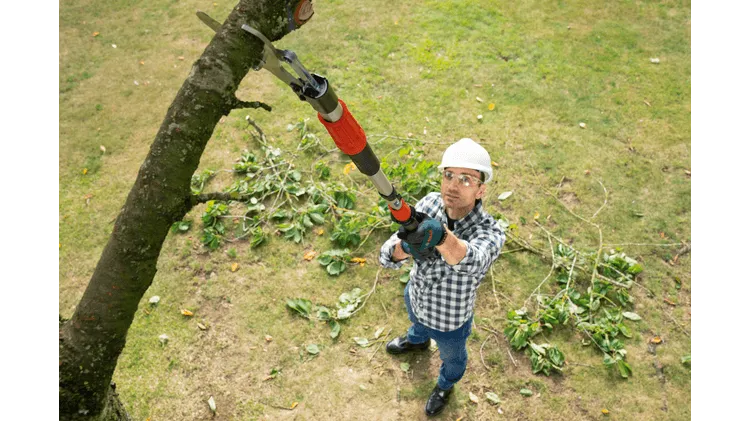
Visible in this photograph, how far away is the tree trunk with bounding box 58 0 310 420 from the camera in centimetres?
243

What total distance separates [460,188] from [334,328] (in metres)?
2.44

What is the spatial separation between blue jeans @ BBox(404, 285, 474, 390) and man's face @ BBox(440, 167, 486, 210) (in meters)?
0.97

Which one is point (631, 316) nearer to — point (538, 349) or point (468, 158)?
point (538, 349)

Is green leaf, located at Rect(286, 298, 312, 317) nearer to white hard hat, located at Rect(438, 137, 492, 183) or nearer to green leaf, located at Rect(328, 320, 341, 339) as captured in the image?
green leaf, located at Rect(328, 320, 341, 339)

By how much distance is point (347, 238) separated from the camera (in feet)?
19.5

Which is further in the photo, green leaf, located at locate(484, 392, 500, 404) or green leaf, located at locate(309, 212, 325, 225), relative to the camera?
green leaf, located at locate(309, 212, 325, 225)

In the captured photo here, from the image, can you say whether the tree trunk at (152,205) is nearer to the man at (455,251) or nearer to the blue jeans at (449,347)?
the man at (455,251)

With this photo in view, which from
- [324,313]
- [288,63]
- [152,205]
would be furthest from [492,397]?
→ [288,63]

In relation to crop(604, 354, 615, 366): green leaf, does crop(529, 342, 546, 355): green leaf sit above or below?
above

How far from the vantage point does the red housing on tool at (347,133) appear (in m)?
A: 2.25

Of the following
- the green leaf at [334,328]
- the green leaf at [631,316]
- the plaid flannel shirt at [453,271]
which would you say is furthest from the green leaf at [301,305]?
the green leaf at [631,316]

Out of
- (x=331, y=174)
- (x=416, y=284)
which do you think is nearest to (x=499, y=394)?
(x=416, y=284)

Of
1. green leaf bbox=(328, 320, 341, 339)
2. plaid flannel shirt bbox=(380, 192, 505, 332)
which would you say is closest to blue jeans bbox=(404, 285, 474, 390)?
plaid flannel shirt bbox=(380, 192, 505, 332)

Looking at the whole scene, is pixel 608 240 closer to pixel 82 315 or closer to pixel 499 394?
pixel 499 394
